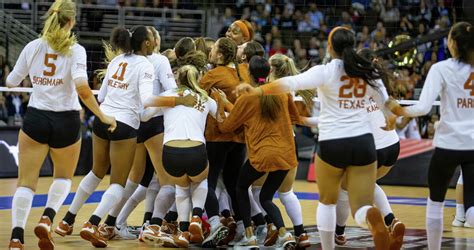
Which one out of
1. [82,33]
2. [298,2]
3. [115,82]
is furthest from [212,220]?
[298,2]

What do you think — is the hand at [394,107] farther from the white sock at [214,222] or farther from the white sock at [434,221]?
the white sock at [214,222]

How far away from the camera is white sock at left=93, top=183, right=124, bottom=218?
28.1ft

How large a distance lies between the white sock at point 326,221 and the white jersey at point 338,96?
53 cm

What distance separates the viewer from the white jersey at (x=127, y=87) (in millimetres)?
8531

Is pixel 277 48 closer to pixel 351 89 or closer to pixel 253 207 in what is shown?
pixel 253 207

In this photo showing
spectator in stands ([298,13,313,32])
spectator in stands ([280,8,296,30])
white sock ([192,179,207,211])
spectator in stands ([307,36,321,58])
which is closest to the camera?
white sock ([192,179,207,211])

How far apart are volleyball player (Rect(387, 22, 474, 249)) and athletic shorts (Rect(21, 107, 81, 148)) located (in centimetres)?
264

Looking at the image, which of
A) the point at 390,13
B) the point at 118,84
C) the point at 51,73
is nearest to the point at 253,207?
the point at 118,84

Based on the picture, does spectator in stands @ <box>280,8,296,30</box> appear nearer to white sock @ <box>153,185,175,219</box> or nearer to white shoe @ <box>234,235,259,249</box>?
white sock @ <box>153,185,175,219</box>

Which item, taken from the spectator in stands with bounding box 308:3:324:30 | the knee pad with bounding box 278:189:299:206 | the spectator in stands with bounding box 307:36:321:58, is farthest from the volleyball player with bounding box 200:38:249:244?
the spectator in stands with bounding box 308:3:324:30

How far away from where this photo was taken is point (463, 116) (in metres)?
7.06

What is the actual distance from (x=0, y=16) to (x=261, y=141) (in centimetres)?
1209

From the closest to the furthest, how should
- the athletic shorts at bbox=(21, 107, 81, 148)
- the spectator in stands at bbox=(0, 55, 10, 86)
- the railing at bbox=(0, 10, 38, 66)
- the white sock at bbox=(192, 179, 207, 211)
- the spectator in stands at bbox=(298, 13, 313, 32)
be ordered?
the athletic shorts at bbox=(21, 107, 81, 148)
the white sock at bbox=(192, 179, 207, 211)
the spectator in stands at bbox=(0, 55, 10, 86)
the railing at bbox=(0, 10, 38, 66)
the spectator in stands at bbox=(298, 13, 313, 32)

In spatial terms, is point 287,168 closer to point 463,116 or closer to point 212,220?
point 212,220
